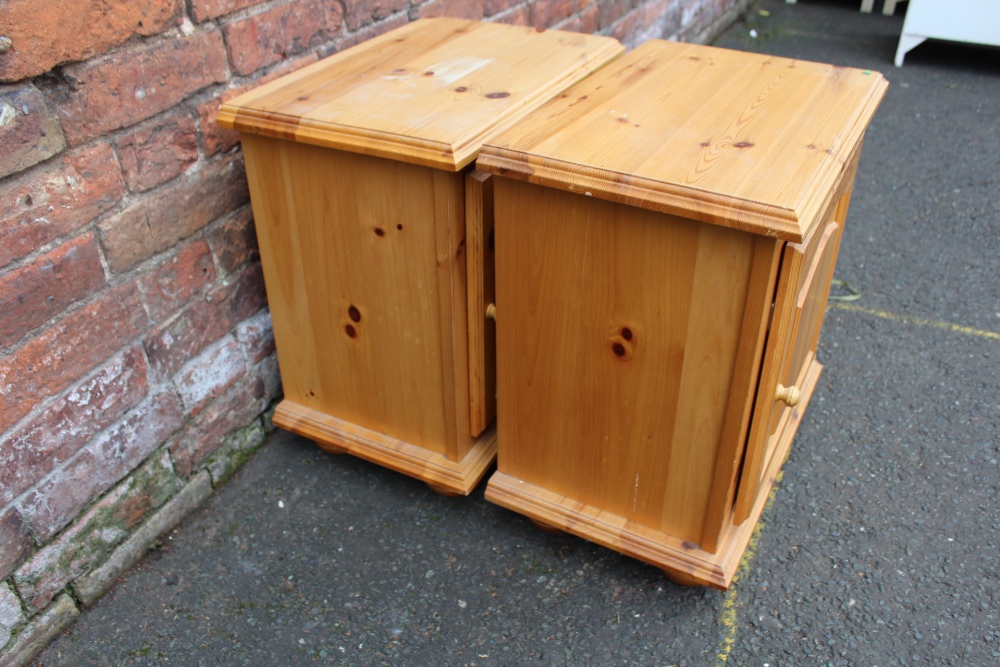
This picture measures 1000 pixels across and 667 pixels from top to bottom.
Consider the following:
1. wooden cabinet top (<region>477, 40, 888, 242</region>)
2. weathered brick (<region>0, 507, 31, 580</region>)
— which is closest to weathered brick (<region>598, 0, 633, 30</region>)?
wooden cabinet top (<region>477, 40, 888, 242</region>)

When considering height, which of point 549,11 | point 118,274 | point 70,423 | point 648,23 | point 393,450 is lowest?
point 393,450

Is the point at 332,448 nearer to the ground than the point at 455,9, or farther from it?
nearer to the ground

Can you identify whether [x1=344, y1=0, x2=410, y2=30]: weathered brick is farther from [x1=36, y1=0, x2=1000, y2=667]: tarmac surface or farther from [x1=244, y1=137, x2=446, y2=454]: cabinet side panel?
[x1=36, y1=0, x2=1000, y2=667]: tarmac surface

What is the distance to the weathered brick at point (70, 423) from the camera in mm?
1389

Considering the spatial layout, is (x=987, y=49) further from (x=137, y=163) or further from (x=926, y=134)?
(x=137, y=163)

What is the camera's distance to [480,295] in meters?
1.56

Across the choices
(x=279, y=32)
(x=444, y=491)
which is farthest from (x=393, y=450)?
(x=279, y=32)

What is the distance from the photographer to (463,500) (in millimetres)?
1847

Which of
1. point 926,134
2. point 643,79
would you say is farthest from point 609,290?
point 926,134

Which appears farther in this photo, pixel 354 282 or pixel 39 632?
pixel 354 282

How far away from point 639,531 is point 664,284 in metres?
0.55

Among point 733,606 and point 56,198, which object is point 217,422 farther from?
point 733,606

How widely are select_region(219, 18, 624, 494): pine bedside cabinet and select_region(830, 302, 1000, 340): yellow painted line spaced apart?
47.8 inches

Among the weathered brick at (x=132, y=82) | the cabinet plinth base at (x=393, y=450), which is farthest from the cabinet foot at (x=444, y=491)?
the weathered brick at (x=132, y=82)
